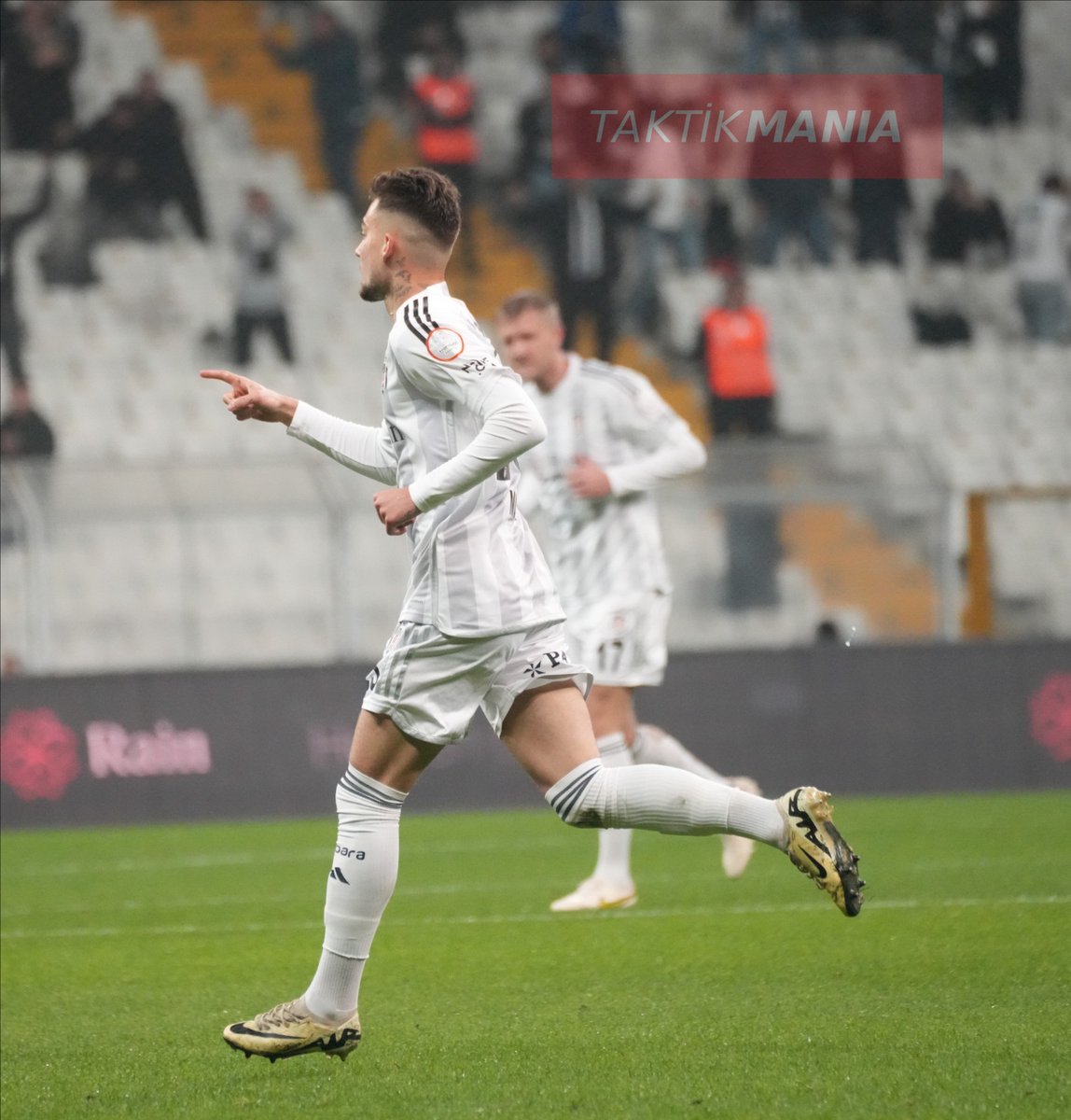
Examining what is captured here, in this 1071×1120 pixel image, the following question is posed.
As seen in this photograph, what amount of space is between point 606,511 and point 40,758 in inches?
230

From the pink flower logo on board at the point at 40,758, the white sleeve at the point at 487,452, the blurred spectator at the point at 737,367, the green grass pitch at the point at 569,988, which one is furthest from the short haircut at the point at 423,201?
the blurred spectator at the point at 737,367

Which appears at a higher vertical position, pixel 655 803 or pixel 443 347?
pixel 443 347

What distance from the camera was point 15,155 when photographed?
17.9m

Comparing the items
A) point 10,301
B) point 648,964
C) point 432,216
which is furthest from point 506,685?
point 10,301

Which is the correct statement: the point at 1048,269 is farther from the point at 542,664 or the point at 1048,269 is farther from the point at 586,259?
the point at 542,664

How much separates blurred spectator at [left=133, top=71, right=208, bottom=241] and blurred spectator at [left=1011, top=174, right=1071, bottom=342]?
7.57 metres

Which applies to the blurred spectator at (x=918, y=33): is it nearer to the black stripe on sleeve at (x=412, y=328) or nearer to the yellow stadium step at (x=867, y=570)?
the yellow stadium step at (x=867, y=570)

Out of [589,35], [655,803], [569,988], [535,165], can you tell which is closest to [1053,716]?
[535,165]

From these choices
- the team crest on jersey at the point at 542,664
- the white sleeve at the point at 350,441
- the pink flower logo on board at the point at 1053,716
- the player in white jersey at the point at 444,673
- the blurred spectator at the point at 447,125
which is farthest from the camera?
the blurred spectator at the point at 447,125

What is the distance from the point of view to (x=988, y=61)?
18.7 meters

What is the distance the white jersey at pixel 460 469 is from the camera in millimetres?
4469

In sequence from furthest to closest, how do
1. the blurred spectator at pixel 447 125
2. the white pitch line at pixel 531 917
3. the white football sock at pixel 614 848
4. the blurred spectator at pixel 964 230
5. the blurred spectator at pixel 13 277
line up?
the blurred spectator at pixel 964 230 < the blurred spectator at pixel 447 125 < the blurred spectator at pixel 13 277 < the white football sock at pixel 614 848 < the white pitch line at pixel 531 917

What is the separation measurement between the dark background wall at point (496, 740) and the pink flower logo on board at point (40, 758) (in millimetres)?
10

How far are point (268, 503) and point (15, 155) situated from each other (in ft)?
21.7
